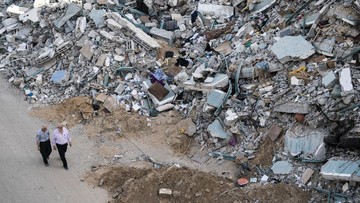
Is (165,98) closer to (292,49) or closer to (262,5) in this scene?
(292,49)

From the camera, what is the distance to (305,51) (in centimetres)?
1256

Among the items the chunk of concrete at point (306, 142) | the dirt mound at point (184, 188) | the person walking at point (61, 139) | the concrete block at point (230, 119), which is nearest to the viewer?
the dirt mound at point (184, 188)

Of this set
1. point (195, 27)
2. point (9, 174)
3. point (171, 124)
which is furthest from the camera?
point (195, 27)

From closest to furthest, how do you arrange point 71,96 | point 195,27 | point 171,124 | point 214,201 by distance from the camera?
point 214,201, point 171,124, point 71,96, point 195,27

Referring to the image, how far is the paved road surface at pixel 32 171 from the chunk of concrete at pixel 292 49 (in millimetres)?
4551

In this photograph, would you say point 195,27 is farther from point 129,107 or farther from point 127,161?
point 127,161

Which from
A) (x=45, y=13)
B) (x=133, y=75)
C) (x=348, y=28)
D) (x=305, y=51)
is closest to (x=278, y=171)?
(x=305, y=51)

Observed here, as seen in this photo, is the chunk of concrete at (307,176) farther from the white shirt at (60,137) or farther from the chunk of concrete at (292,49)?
the white shirt at (60,137)

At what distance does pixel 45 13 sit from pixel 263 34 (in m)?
5.96

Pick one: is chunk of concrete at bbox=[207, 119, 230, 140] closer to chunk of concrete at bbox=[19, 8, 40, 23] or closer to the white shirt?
the white shirt

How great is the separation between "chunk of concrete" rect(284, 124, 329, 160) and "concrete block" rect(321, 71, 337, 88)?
3.03ft

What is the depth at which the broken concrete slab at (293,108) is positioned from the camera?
457 inches

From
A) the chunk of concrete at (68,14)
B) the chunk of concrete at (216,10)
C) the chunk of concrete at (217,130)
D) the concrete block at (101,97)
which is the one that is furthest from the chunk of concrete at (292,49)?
the chunk of concrete at (68,14)

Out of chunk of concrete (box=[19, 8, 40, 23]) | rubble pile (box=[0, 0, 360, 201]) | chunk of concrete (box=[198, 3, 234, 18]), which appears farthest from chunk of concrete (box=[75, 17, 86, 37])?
chunk of concrete (box=[198, 3, 234, 18])
